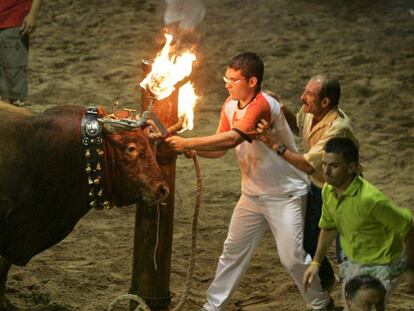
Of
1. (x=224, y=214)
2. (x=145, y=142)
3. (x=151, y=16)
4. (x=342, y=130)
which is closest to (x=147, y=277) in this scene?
(x=145, y=142)

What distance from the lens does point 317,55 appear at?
1240 centimetres

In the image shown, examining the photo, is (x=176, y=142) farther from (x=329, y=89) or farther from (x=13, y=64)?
(x=13, y=64)

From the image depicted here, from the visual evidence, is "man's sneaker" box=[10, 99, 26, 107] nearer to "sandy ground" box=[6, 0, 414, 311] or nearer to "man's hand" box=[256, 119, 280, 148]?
"sandy ground" box=[6, 0, 414, 311]

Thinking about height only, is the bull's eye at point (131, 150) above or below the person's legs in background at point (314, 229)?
above

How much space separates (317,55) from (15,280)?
7272 mm

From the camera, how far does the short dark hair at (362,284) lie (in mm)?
4574

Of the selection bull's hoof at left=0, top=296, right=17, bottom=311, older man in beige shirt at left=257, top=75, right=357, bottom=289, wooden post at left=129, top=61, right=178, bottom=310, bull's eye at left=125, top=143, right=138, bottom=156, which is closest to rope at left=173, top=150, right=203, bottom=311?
wooden post at left=129, top=61, right=178, bottom=310

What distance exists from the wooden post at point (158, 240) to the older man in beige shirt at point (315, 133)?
1.85 feet

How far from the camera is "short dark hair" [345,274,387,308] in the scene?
4574 millimetres

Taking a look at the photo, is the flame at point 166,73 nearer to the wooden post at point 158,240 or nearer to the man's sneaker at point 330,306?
the wooden post at point 158,240

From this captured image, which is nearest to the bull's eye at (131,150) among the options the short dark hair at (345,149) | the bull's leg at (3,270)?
the short dark hair at (345,149)

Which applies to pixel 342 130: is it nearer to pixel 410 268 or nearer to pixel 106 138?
pixel 410 268

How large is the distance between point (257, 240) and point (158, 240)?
0.69m

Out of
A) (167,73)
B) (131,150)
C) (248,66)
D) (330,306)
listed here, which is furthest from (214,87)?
(131,150)
